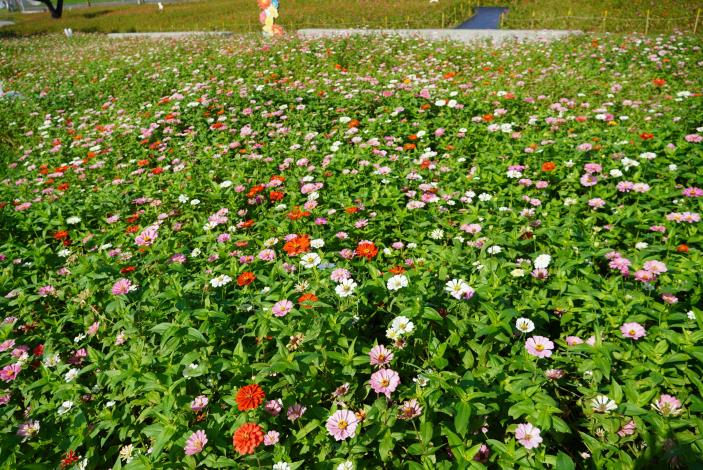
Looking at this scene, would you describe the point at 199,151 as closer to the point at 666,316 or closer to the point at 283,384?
the point at 283,384

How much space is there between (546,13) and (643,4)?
10.9 feet

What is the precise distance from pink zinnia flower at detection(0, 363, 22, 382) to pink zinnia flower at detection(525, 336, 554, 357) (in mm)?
2635

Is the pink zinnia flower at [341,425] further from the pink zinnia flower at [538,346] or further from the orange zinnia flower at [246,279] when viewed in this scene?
the orange zinnia flower at [246,279]

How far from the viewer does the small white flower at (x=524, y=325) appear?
76.9 inches

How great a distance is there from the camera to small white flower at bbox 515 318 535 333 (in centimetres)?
195

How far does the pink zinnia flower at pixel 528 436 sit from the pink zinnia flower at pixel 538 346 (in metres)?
0.34

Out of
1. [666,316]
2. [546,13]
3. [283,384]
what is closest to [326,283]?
[283,384]

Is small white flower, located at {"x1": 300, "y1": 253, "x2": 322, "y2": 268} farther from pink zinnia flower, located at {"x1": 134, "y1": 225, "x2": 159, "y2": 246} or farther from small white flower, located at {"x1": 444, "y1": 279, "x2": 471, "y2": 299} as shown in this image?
pink zinnia flower, located at {"x1": 134, "y1": 225, "x2": 159, "y2": 246}

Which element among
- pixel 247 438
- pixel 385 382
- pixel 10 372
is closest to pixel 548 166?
pixel 385 382

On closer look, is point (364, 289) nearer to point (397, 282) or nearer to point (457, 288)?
point (397, 282)

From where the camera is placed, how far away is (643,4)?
15.1m

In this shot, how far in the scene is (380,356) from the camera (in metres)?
1.92

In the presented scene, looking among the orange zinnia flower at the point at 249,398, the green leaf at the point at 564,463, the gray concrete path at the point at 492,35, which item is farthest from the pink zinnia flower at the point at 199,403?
the gray concrete path at the point at 492,35

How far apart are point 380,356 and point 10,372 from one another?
1983mm
